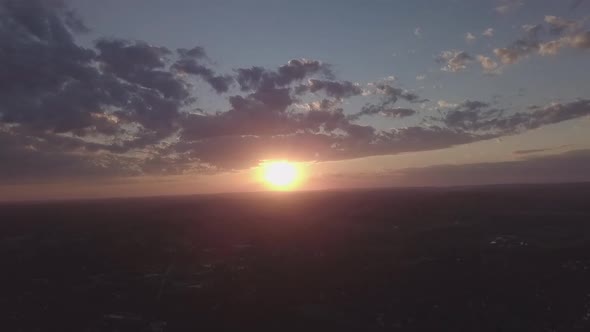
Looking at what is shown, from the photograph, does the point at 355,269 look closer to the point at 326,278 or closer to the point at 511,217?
the point at 326,278

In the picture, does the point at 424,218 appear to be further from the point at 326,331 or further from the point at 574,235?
the point at 326,331

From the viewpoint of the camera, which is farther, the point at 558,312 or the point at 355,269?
the point at 355,269

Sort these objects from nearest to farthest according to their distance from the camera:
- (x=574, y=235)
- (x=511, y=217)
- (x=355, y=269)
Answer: (x=355, y=269) < (x=574, y=235) < (x=511, y=217)

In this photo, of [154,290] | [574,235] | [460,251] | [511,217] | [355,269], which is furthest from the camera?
[511,217]

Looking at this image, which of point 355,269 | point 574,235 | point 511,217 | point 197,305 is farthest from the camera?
point 511,217

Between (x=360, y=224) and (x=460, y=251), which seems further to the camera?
(x=360, y=224)

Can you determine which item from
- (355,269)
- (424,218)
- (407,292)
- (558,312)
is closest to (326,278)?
(355,269)

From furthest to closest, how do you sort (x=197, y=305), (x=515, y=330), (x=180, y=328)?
(x=197, y=305) < (x=180, y=328) < (x=515, y=330)

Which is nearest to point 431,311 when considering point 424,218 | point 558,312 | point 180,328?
point 558,312

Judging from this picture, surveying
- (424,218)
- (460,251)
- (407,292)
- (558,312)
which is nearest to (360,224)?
(424,218)
